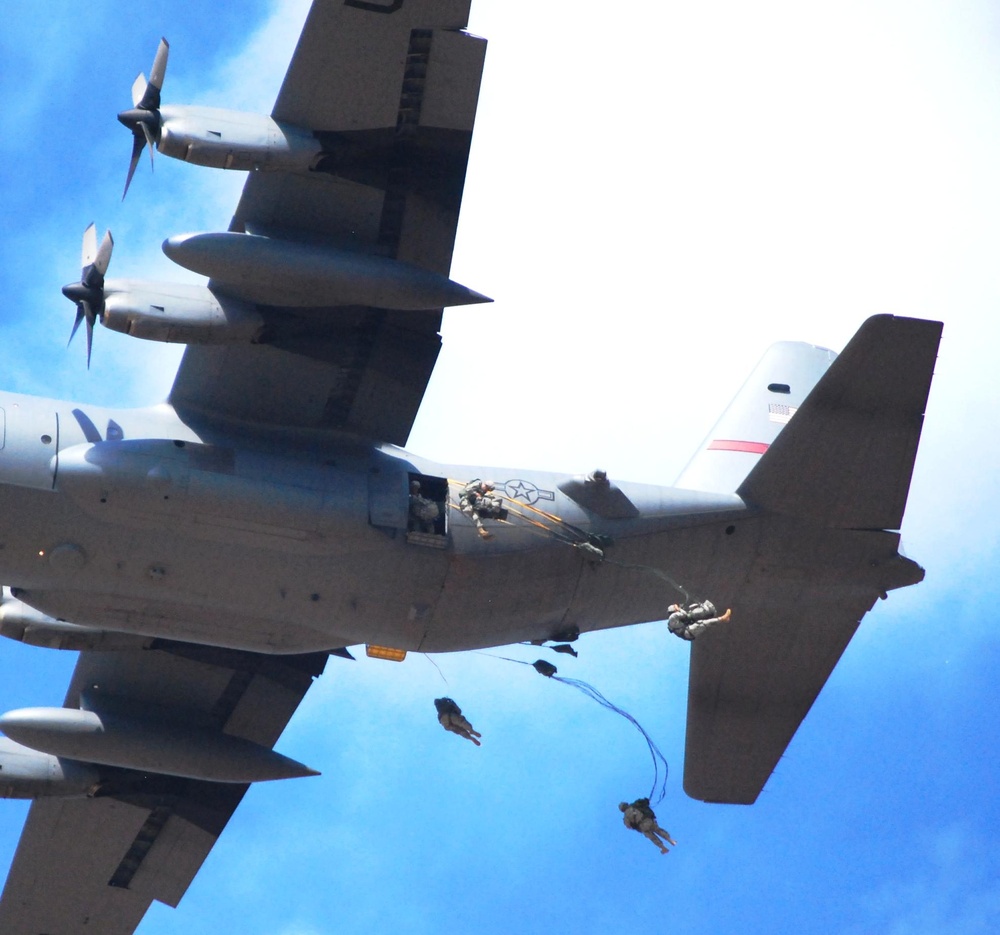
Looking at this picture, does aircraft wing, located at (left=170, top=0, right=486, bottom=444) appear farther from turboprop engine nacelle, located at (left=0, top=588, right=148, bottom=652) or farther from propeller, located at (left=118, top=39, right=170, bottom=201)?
turboprop engine nacelle, located at (left=0, top=588, right=148, bottom=652)

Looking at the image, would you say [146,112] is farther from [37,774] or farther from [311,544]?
[37,774]

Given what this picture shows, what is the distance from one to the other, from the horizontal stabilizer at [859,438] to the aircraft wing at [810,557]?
0.05 feet

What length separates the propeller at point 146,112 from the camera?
18.3 meters

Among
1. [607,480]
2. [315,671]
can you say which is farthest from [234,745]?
[607,480]

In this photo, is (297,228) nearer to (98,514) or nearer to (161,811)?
(98,514)

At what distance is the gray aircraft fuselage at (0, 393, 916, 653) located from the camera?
1852cm

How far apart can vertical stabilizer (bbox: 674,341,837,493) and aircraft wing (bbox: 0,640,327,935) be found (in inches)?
268

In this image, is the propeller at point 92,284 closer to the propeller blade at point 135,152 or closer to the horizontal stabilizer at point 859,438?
the propeller blade at point 135,152

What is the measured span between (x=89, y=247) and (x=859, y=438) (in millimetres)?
10336

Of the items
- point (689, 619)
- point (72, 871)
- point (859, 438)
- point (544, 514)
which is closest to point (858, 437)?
point (859, 438)

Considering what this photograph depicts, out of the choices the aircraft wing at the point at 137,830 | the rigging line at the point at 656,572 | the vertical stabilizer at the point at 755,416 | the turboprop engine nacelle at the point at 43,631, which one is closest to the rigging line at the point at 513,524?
the rigging line at the point at 656,572

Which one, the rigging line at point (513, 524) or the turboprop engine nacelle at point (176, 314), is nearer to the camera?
the turboprop engine nacelle at point (176, 314)

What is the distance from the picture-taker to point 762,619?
21.8 meters

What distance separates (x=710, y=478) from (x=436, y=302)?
5.63 meters
